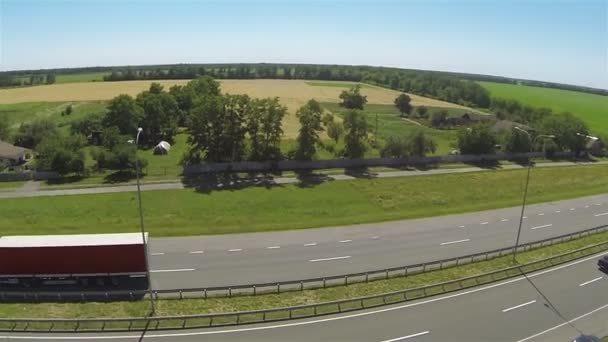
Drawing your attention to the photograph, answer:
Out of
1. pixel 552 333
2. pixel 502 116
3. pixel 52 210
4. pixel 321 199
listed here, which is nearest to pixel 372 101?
pixel 502 116

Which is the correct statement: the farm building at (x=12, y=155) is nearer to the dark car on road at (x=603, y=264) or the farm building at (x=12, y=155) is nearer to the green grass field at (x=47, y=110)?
the green grass field at (x=47, y=110)

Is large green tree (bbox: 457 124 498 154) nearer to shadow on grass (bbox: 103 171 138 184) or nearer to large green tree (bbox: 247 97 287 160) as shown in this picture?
large green tree (bbox: 247 97 287 160)

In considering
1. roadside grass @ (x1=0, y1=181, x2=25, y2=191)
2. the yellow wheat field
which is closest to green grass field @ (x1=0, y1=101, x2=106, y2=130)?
the yellow wheat field

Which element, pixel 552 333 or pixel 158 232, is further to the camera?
pixel 158 232

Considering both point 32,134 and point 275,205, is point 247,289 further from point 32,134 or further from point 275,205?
point 32,134

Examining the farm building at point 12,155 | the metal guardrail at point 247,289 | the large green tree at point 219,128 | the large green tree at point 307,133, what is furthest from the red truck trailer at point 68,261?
the farm building at point 12,155

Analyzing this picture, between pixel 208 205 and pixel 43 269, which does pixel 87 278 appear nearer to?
pixel 43 269
